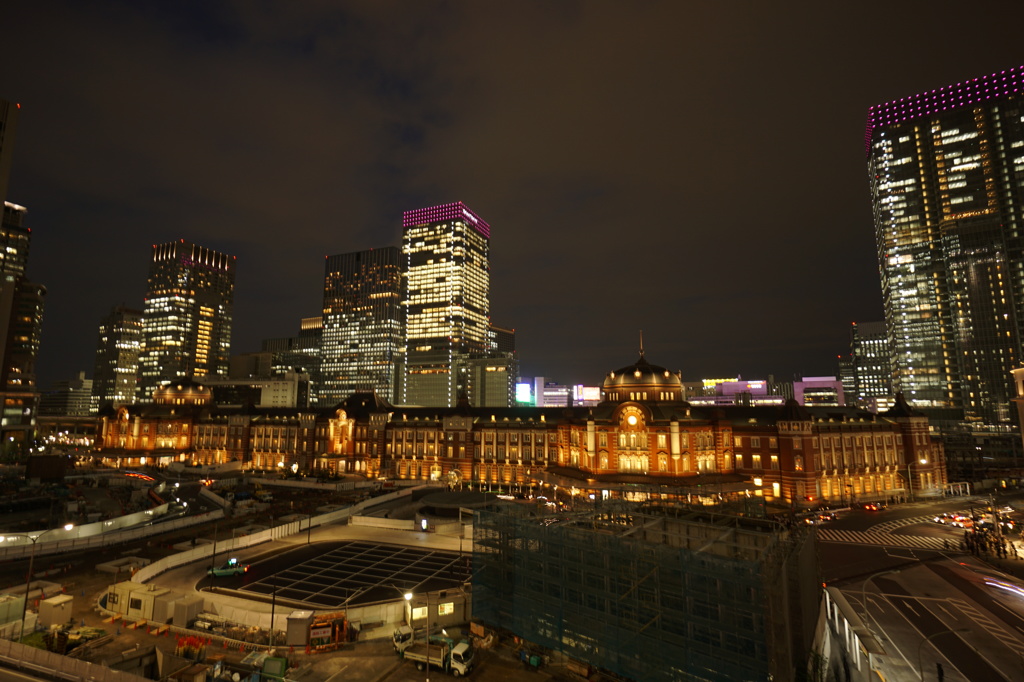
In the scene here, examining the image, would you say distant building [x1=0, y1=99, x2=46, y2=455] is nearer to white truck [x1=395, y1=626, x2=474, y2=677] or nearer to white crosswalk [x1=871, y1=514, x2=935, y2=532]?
white truck [x1=395, y1=626, x2=474, y2=677]

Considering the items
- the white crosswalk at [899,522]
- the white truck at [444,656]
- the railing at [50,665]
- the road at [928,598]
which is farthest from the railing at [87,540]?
the white crosswalk at [899,522]

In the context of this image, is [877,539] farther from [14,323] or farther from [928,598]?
[14,323]

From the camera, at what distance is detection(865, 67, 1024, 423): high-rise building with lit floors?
142 meters

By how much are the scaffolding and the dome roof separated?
211ft

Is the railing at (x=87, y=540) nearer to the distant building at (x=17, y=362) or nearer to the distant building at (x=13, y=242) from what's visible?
the distant building at (x=17, y=362)

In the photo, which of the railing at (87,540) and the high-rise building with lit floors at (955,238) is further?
the high-rise building with lit floors at (955,238)

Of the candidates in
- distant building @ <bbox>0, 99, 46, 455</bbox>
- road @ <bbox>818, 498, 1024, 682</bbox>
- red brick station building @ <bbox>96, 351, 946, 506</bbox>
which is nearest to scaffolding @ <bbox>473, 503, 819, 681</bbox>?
road @ <bbox>818, 498, 1024, 682</bbox>

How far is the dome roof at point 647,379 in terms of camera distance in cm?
10112

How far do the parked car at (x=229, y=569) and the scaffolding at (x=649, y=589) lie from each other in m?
25.6

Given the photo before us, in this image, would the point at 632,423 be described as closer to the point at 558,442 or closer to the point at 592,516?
the point at 558,442

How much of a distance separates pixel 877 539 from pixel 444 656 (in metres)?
56.4

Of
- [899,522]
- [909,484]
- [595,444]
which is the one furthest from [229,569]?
[909,484]

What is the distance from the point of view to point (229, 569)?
47.2 metres

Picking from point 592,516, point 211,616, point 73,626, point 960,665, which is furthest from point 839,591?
point 73,626
